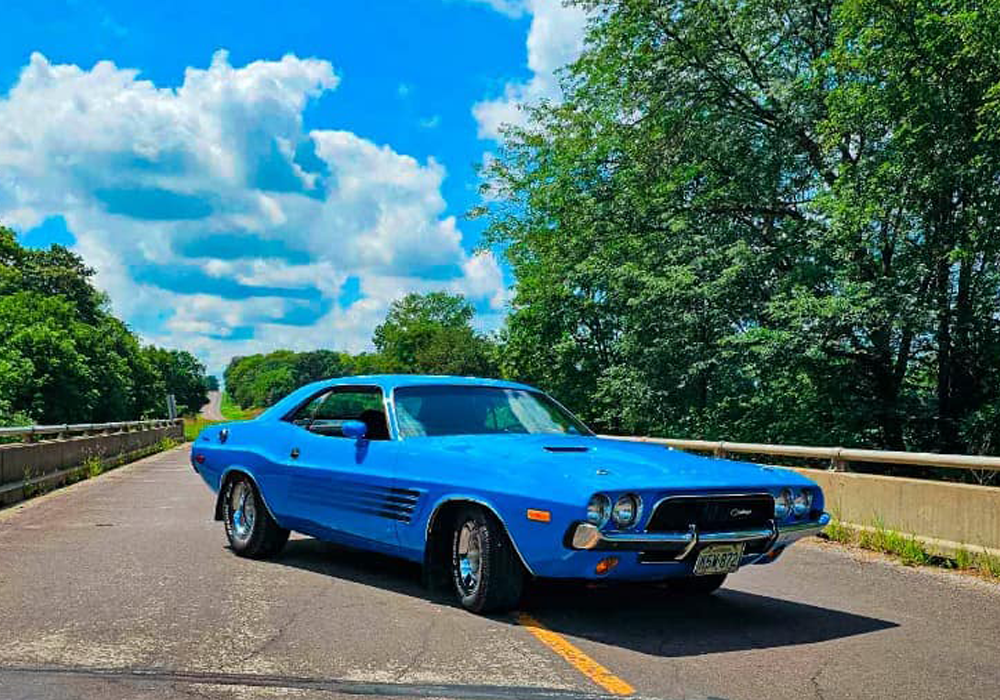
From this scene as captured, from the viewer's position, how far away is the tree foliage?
20.6m

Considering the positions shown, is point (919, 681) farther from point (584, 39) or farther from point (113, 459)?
point (584, 39)

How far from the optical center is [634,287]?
30016 millimetres

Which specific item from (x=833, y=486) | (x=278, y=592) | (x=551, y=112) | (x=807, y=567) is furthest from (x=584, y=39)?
(x=278, y=592)

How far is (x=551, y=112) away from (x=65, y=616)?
A: 34.6m

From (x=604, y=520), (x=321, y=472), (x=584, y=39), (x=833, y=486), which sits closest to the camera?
(x=604, y=520)

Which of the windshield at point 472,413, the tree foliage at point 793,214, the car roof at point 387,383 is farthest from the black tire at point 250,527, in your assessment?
the tree foliage at point 793,214

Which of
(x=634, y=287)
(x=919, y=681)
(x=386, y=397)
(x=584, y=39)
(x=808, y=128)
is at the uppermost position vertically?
(x=584, y=39)

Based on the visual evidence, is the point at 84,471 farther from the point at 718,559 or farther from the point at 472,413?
the point at 718,559

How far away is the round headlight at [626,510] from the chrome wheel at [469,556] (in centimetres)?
98

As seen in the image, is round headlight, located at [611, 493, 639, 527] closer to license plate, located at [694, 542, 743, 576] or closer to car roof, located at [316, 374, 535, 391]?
license plate, located at [694, 542, 743, 576]

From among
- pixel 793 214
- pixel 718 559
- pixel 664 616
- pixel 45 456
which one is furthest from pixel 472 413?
pixel 793 214

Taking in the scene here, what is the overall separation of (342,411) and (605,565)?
10.7 feet

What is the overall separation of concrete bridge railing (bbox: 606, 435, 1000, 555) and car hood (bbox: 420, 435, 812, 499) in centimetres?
324

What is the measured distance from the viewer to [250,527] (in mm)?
9328
